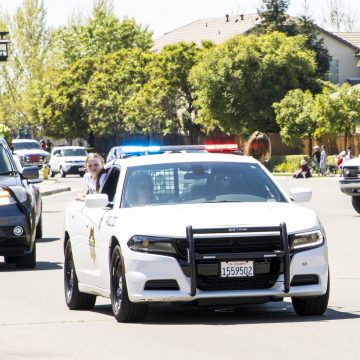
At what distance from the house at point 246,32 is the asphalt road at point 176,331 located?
291 ft

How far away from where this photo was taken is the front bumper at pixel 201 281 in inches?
451

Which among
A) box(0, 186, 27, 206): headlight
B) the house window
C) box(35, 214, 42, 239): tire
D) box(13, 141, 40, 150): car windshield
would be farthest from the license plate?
the house window

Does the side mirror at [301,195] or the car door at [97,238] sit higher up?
the side mirror at [301,195]

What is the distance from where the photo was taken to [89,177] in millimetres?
19281

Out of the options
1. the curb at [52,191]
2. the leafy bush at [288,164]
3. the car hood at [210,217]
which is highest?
the car hood at [210,217]

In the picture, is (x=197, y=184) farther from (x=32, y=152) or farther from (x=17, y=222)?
(x=32, y=152)

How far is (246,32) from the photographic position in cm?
10169

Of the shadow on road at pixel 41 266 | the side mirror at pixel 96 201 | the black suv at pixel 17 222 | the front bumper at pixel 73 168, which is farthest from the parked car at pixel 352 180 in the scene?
the front bumper at pixel 73 168

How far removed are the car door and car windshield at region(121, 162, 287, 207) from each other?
30cm

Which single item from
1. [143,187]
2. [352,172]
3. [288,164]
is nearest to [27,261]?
[143,187]

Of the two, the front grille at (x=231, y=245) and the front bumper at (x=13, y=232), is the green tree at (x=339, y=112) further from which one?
the front grille at (x=231, y=245)

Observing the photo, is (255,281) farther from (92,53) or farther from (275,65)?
(92,53)

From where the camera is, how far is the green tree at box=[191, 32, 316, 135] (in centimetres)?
8300

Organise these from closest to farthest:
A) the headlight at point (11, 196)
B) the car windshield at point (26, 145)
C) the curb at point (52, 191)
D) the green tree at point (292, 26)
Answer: the headlight at point (11, 196) → the curb at point (52, 191) → the car windshield at point (26, 145) → the green tree at point (292, 26)
